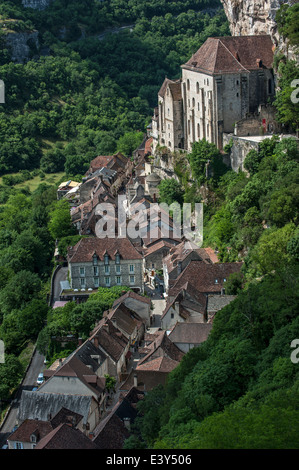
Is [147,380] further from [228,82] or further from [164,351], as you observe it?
[228,82]

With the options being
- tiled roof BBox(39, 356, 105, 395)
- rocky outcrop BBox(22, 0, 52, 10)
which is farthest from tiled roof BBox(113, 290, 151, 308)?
rocky outcrop BBox(22, 0, 52, 10)

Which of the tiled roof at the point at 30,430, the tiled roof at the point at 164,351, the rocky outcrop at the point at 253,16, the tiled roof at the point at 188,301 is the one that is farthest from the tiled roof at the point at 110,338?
the rocky outcrop at the point at 253,16

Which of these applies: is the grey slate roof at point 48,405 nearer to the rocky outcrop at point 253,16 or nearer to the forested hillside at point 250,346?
the forested hillside at point 250,346

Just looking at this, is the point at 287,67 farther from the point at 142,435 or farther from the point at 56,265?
the point at 142,435

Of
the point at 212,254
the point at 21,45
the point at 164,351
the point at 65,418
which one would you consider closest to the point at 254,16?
the point at 212,254
